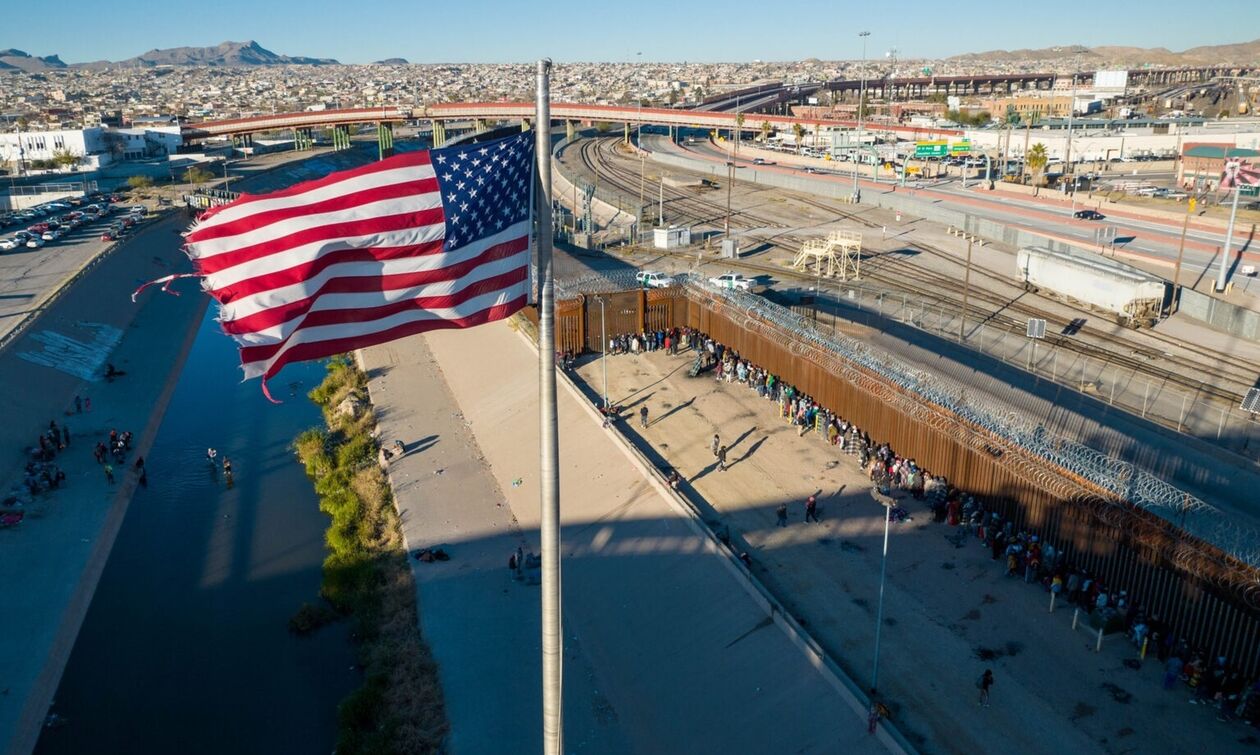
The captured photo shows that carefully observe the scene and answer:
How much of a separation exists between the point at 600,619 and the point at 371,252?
1170 cm

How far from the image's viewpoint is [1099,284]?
1304 inches

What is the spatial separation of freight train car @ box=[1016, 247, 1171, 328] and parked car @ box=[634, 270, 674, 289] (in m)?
15.0

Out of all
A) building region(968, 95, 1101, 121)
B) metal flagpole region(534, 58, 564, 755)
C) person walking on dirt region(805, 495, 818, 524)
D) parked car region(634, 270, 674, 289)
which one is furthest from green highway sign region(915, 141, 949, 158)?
metal flagpole region(534, 58, 564, 755)

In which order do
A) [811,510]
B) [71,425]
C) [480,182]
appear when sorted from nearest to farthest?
1. [480,182]
2. [811,510]
3. [71,425]

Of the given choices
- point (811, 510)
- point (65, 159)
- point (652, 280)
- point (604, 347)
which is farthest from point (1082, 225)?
point (65, 159)

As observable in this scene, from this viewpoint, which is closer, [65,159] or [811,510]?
[811,510]

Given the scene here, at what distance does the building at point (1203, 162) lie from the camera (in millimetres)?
60156

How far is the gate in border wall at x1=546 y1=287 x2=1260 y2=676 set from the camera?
45.1ft

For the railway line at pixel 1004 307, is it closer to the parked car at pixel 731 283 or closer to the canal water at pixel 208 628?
the parked car at pixel 731 283

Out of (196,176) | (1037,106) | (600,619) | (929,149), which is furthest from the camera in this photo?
(1037,106)

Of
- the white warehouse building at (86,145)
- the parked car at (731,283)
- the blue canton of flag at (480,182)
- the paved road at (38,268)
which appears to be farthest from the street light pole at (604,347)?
the white warehouse building at (86,145)

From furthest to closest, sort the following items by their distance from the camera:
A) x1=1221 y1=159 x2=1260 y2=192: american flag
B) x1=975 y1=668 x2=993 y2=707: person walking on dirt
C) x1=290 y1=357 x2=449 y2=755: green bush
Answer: x1=1221 y1=159 x2=1260 y2=192: american flag < x1=290 y1=357 x2=449 y2=755: green bush < x1=975 y1=668 x2=993 y2=707: person walking on dirt

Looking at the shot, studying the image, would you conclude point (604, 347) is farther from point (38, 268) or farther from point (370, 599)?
point (38, 268)

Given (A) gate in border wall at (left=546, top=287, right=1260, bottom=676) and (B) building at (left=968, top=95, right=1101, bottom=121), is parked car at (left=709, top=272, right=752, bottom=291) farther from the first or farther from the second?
(B) building at (left=968, top=95, right=1101, bottom=121)
